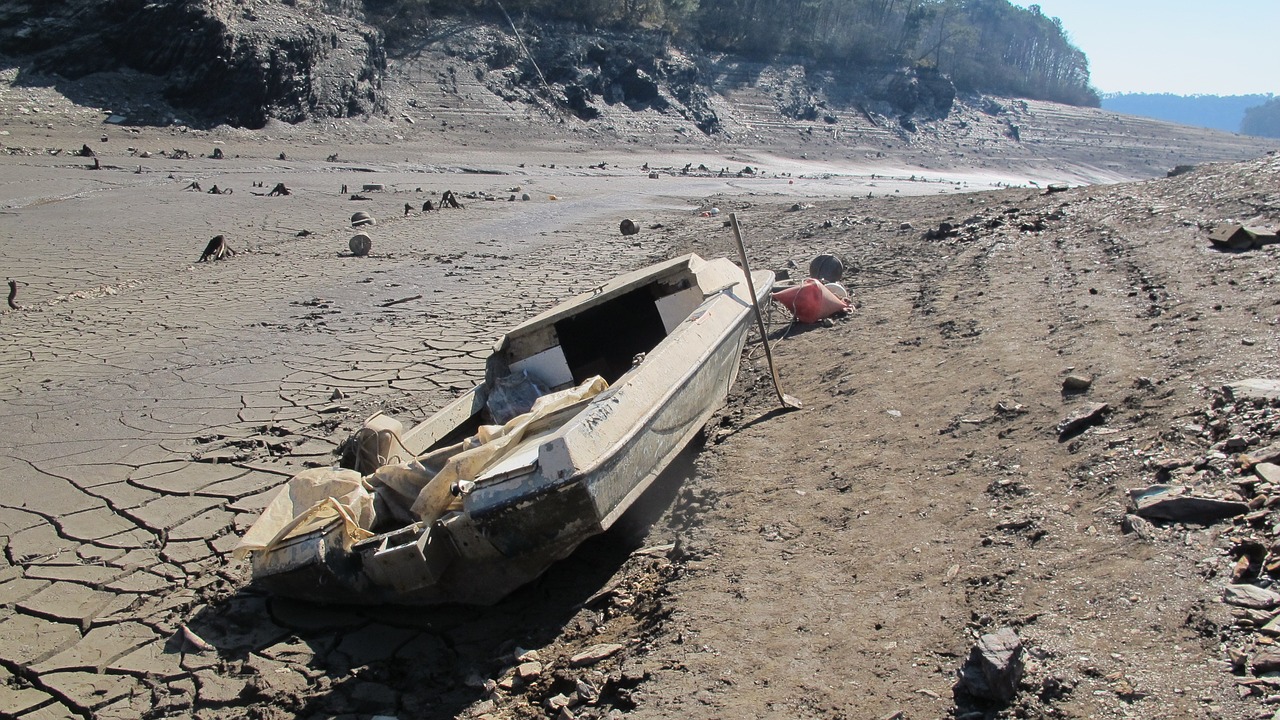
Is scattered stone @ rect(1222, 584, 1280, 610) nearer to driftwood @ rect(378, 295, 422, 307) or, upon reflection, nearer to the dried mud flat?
the dried mud flat

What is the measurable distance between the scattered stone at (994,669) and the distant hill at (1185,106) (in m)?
198

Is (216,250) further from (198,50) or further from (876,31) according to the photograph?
(876,31)

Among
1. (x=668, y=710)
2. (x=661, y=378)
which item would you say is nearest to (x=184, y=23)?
(x=661, y=378)

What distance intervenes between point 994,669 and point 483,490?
179 centimetres

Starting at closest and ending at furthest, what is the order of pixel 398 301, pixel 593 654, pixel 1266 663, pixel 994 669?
pixel 1266 663 < pixel 994 669 < pixel 593 654 < pixel 398 301

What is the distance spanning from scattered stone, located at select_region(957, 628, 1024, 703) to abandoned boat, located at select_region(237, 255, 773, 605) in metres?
1.43

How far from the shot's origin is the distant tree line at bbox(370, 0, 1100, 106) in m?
43.8

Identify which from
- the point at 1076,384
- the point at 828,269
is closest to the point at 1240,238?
the point at 828,269

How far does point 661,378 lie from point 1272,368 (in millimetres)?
2783

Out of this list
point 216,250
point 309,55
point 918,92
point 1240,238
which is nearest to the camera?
point 1240,238

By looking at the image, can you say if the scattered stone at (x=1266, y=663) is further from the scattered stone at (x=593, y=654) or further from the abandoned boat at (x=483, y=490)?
the abandoned boat at (x=483, y=490)

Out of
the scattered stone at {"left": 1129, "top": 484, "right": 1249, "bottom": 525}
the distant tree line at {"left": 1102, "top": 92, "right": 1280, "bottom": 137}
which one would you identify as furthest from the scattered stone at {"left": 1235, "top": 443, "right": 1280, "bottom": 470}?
the distant tree line at {"left": 1102, "top": 92, "right": 1280, "bottom": 137}

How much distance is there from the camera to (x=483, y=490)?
3311 millimetres

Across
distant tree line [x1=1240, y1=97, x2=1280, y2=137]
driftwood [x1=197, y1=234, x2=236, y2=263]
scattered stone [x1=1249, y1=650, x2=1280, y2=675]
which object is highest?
distant tree line [x1=1240, y1=97, x2=1280, y2=137]
